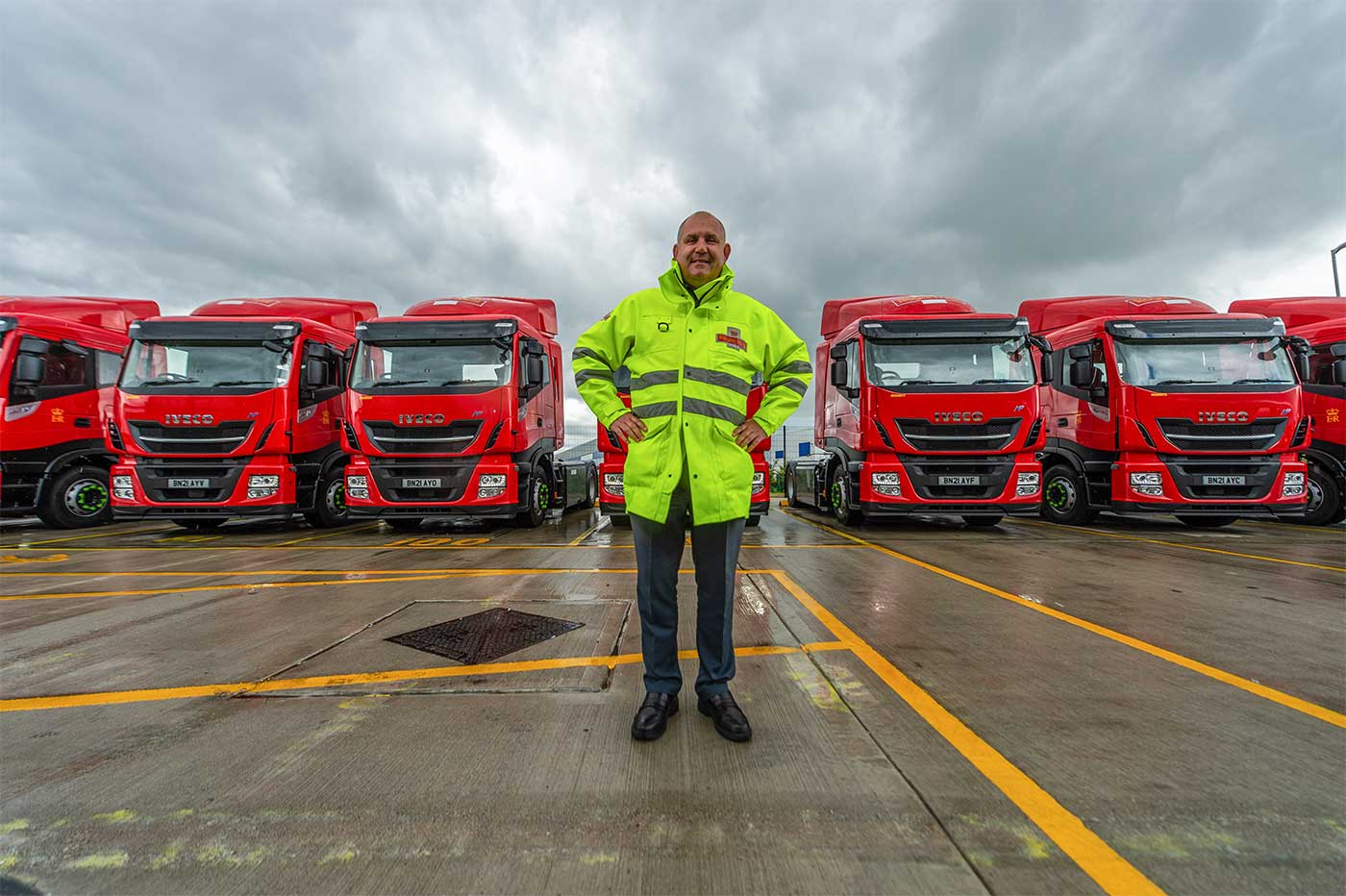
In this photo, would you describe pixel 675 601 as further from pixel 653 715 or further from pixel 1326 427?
pixel 1326 427

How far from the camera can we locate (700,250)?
2.27m

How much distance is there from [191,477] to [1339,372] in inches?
634

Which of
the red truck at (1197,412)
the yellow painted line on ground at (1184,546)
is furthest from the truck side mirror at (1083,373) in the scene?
the yellow painted line on ground at (1184,546)

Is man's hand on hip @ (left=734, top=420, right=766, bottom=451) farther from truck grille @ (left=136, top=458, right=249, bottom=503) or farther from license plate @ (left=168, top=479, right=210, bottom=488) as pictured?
license plate @ (left=168, top=479, right=210, bottom=488)

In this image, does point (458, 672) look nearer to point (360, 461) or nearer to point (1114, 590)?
point (1114, 590)

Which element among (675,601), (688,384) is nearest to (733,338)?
(688,384)

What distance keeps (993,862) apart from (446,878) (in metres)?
1.30

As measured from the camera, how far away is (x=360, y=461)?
7.81 meters

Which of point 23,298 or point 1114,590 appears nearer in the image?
point 1114,590

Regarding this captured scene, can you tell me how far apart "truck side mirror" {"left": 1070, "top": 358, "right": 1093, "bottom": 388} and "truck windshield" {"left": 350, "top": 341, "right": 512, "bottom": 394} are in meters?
7.87

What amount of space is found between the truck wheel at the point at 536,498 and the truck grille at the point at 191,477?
146 inches

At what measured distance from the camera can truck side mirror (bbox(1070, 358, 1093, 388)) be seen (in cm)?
816

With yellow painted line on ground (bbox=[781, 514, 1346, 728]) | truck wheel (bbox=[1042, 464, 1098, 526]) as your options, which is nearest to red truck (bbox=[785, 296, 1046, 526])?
truck wheel (bbox=[1042, 464, 1098, 526])

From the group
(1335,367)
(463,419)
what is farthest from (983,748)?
(1335,367)
